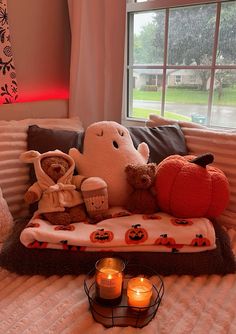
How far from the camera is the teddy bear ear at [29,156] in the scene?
1.20m

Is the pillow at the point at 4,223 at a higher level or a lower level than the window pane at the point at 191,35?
lower

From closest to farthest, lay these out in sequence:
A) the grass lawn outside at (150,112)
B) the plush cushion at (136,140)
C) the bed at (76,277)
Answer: the bed at (76,277) < the plush cushion at (136,140) < the grass lawn outside at (150,112)

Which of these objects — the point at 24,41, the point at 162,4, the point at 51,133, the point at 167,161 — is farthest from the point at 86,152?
the point at 162,4

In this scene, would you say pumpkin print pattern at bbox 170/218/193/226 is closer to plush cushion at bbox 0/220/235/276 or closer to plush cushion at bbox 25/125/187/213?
plush cushion at bbox 0/220/235/276

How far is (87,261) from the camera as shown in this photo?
38.5 inches

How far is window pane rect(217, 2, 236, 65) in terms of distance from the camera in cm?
150

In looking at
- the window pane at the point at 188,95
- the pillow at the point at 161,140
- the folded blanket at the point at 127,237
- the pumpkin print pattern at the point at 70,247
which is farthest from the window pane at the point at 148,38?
the pumpkin print pattern at the point at 70,247

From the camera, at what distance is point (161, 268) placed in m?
0.98

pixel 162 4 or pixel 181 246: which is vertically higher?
pixel 162 4

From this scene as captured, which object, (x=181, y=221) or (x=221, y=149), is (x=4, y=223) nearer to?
(x=181, y=221)

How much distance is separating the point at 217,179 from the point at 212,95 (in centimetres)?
66

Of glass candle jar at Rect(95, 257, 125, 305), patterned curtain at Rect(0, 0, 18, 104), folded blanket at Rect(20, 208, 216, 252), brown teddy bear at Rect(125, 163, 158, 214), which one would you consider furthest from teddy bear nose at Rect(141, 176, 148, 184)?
patterned curtain at Rect(0, 0, 18, 104)

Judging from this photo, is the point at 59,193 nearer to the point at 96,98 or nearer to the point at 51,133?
the point at 51,133

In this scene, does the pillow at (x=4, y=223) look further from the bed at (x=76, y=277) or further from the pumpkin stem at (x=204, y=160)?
the pumpkin stem at (x=204, y=160)
